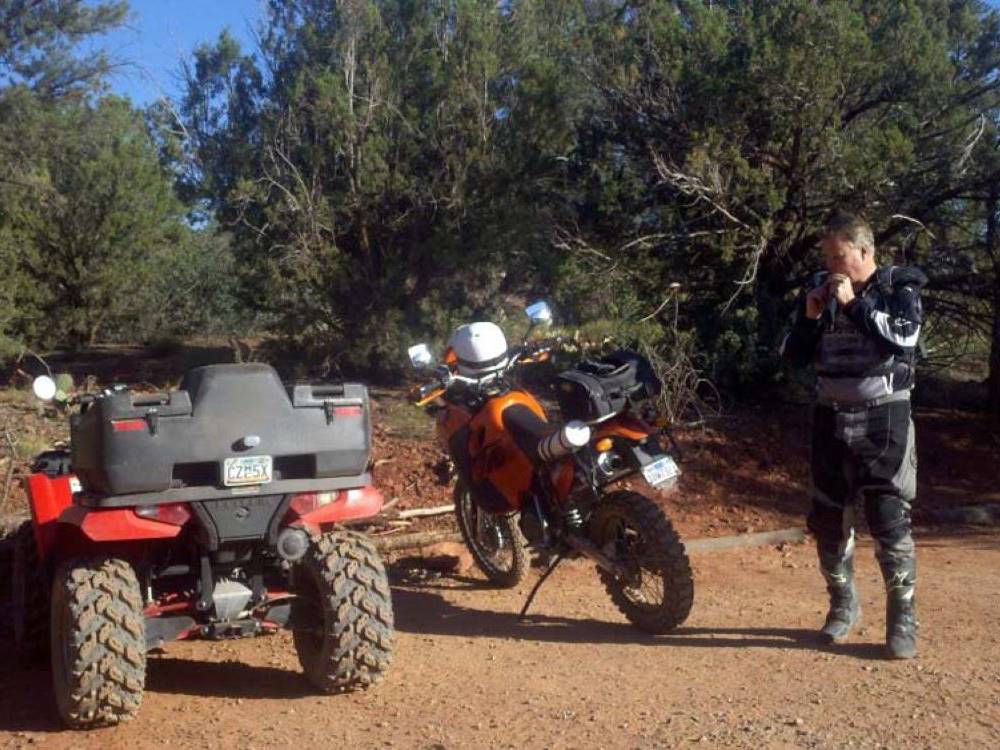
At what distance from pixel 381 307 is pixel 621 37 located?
351cm

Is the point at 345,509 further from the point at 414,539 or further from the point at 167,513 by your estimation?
the point at 414,539

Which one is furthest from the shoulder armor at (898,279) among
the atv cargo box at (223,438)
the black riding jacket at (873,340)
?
the atv cargo box at (223,438)

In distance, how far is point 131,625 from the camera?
15.0 ft

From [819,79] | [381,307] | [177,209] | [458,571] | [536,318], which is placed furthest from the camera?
[177,209]

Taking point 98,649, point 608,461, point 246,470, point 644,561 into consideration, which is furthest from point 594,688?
point 98,649

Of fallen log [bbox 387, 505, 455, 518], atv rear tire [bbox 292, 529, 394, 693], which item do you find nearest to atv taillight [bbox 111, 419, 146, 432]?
atv rear tire [bbox 292, 529, 394, 693]

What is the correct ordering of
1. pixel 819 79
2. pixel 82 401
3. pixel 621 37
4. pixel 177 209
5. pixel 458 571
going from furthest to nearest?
pixel 177 209 < pixel 621 37 < pixel 819 79 < pixel 458 571 < pixel 82 401

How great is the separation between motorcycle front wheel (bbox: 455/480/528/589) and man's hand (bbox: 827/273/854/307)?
2381 millimetres

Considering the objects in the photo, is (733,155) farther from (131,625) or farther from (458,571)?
(131,625)

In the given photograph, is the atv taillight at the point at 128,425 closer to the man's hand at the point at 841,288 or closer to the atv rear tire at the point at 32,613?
the atv rear tire at the point at 32,613

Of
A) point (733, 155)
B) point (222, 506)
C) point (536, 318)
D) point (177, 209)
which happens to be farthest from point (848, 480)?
point (177, 209)

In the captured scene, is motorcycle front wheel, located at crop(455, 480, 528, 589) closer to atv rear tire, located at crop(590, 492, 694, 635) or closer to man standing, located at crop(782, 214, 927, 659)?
atv rear tire, located at crop(590, 492, 694, 635)

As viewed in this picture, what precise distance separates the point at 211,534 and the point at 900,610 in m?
2.98

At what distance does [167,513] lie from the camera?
185 inches
